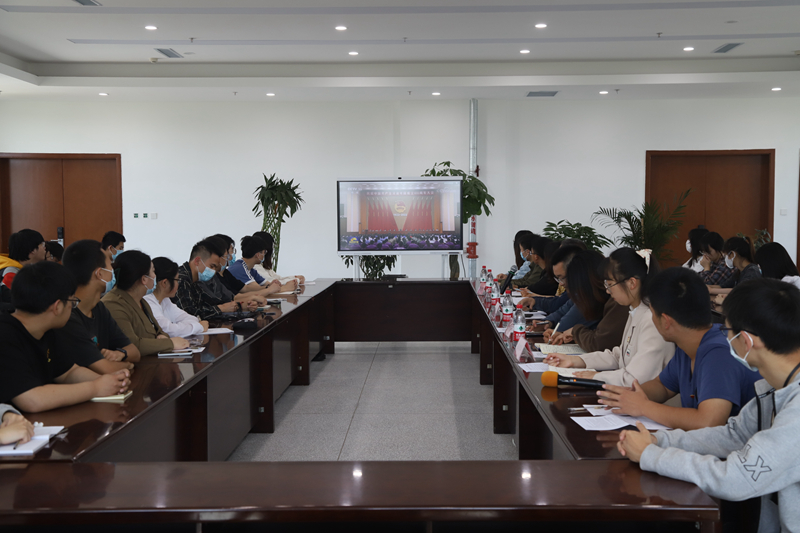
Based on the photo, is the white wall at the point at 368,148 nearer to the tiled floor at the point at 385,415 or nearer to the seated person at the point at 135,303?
the tiled floor at the point at 385,415

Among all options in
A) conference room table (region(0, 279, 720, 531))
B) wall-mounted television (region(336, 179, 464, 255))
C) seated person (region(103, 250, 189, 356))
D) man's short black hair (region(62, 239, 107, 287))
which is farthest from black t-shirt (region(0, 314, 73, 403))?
wall-mounted television (region(336, 179, 464, 255))

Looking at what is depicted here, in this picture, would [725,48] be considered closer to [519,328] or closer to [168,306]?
[519,328]

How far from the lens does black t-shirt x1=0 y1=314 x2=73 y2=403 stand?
1.91 m

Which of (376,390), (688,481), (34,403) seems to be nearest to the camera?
(688,481)

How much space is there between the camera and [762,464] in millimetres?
1264

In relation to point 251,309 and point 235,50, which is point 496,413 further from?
point 235,50

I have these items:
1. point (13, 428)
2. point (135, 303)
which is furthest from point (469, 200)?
point (13, 428)

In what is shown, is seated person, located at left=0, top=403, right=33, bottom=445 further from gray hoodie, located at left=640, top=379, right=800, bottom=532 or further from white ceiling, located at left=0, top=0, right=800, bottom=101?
white ceiling, located at left=0, top=0, right=800, bottom=101

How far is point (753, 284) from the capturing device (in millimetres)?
1404

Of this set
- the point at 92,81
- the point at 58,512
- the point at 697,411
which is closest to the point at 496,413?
the point at 697,411

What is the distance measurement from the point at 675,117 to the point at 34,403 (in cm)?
869

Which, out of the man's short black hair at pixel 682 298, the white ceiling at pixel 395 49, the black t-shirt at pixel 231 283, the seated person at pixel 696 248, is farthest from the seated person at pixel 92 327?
the seated person at pixel 696 248

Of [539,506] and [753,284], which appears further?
[753,284]

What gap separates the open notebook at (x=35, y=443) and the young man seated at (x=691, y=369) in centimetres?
161
